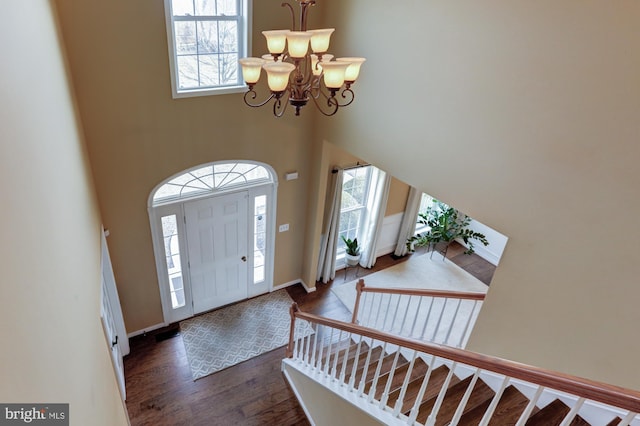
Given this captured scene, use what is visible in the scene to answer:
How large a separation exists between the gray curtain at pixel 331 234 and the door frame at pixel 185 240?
887 millimetres

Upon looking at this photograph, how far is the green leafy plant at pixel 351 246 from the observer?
23.0ft

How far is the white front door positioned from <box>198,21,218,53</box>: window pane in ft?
6.15

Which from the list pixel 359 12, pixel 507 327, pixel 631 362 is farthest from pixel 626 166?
pixel 359 12

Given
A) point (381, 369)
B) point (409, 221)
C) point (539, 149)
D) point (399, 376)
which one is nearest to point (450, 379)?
point (399, 376)

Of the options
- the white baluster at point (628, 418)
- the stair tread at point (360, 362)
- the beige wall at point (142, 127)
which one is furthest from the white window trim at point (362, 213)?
the white baluster at point (628, 418)

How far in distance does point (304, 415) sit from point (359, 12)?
4655 mm

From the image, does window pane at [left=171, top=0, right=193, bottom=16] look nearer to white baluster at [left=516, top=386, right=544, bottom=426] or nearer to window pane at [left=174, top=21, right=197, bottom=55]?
window pane at [left=174, top=21, right=197, bottom=55]

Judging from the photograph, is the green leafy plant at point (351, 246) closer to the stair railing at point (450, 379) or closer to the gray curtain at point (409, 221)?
the gray curtain at point (409, 221)

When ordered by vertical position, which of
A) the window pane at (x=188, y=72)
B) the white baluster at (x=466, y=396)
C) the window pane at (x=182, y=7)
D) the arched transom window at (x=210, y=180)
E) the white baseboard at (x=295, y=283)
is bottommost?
the white baseboard at (x=295, y=283)

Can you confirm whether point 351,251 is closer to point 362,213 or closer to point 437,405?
point 362,213

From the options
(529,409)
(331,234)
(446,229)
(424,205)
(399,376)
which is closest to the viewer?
(529,409)

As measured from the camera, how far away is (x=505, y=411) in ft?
9.80

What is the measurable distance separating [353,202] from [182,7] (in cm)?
400

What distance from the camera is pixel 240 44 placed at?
4453 millimetres
